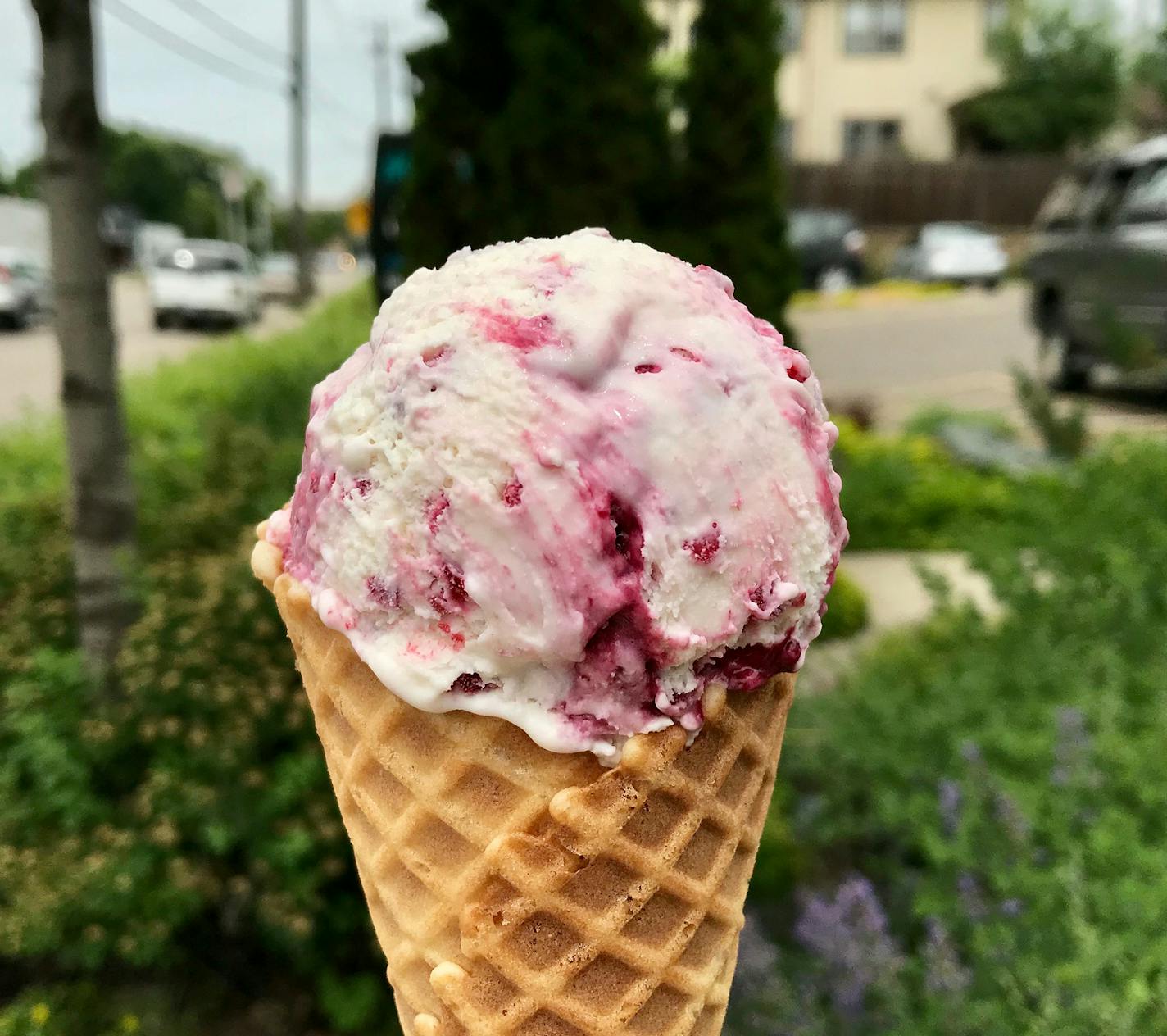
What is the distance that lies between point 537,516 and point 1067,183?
12.3 metres

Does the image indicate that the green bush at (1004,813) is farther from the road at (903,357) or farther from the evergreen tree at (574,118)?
the road at (903,357)

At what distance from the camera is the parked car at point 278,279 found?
30.7 m

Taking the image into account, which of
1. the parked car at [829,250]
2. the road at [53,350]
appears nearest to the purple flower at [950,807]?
the road at [53,350]

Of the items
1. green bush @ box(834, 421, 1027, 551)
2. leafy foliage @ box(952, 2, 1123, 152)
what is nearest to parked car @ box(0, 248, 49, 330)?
green bush @ box(834, 421, 1027, 551)

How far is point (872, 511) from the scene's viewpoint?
621 centimetres

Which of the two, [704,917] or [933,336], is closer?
[704,917]

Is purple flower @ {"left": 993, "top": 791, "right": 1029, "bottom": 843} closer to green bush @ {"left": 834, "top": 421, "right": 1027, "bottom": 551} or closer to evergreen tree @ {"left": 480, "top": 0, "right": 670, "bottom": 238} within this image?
evergreen tree @ {"left": 480, "top": 0, "right": 670, "bottom": 238}

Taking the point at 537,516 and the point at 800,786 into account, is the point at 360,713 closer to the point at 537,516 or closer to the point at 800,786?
the point at 537,516

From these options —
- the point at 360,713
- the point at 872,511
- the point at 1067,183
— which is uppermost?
the point at 1067,183

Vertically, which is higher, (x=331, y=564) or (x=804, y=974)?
(x=331, y=564)

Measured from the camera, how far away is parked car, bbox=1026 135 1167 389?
8.13m

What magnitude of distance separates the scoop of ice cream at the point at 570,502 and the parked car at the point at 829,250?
21.1 meters

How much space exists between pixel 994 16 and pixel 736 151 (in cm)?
2966

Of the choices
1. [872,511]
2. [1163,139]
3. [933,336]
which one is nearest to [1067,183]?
[1163,139]
